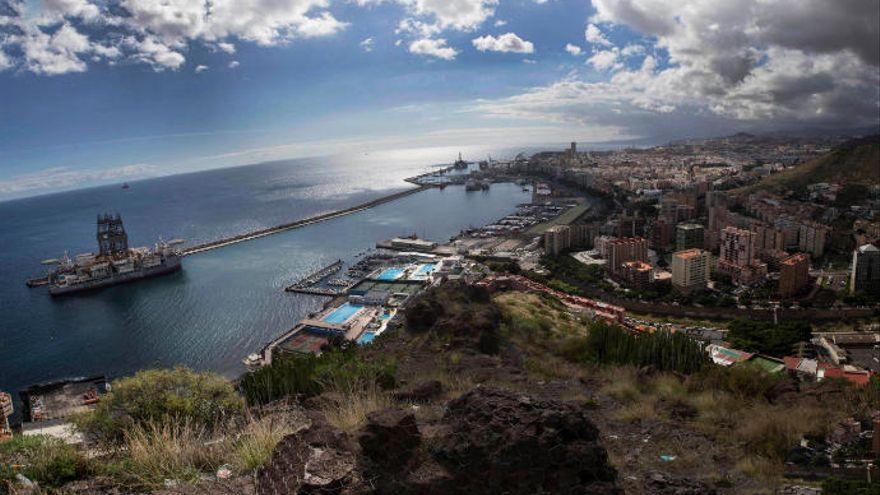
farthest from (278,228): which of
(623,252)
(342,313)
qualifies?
(623,252)

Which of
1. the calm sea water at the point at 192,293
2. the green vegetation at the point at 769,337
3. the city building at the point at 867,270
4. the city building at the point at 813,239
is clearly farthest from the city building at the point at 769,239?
the calm sea water at the point at 192,293

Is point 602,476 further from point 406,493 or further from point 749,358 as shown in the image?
point 749,358

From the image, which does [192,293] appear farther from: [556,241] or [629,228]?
[629,228]

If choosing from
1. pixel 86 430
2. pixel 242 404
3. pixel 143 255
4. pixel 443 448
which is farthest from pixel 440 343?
pixel 143 255

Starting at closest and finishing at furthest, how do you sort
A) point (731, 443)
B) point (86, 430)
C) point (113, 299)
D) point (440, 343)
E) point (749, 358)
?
point (731, 443), point (86, 430), point (440, 343), point (749, 358), point (113, 299)

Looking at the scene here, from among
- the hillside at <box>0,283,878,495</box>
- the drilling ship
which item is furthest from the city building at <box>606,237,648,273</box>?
the drilling ship

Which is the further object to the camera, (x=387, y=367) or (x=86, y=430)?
(x=387, y=367)
